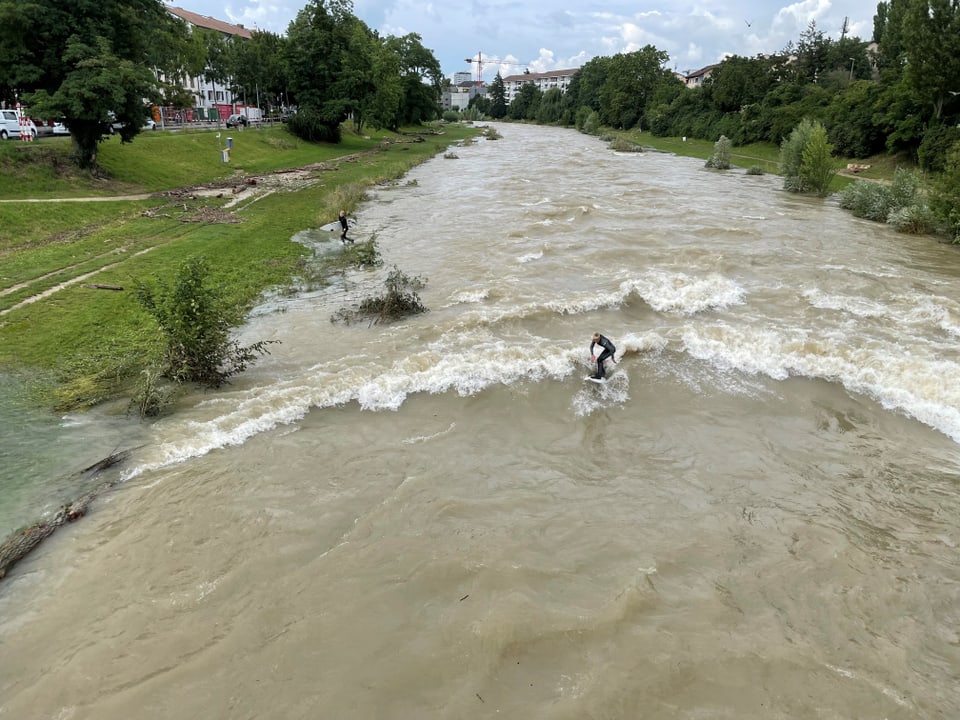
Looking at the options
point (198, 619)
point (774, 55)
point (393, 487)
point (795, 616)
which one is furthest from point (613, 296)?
point (774, 55)

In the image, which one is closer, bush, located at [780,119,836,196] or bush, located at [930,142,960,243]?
bush, located at [930,142,960,243]

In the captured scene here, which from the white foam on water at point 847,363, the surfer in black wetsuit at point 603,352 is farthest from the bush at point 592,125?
the surfer in black wetsuit at point 603,352

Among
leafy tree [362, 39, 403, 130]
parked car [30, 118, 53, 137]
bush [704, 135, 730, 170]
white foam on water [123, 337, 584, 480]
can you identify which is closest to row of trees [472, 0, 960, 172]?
bush [704, 135, 730, 170]

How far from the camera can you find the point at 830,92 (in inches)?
2527

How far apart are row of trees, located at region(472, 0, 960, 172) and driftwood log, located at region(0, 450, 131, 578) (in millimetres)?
36083

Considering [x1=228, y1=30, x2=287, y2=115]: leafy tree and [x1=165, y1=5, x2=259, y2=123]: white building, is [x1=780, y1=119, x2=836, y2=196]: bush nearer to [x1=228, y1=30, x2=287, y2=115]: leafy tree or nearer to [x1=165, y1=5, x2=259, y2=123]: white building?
[x1=228, y1=30, x2=287, y2=115]: leafy tree

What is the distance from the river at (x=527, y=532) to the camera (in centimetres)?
641

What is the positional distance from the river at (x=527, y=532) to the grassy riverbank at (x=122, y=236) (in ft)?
9.63

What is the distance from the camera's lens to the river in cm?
641

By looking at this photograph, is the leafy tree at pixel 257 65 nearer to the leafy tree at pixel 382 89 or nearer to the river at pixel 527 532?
the leafy tree at pixel 382 89

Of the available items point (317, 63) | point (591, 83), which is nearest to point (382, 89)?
point (317, 63)

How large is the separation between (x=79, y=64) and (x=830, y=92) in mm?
69735

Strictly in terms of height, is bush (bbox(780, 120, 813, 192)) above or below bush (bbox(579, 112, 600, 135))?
below

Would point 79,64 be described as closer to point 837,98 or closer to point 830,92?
point 837,98
